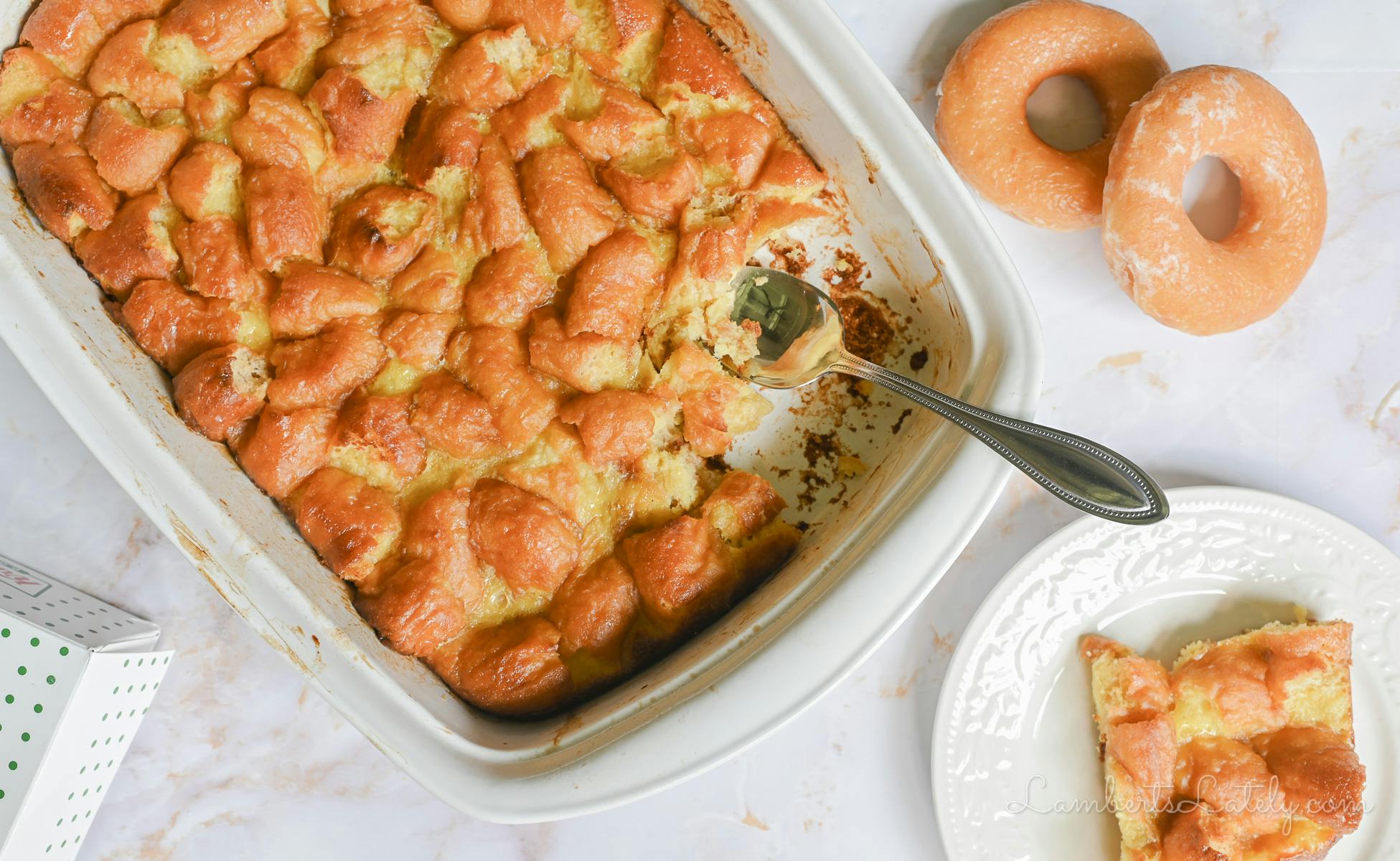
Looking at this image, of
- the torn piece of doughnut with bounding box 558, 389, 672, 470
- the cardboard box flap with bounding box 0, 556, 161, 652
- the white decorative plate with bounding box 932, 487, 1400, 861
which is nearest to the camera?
the torn piece of doughnut with bounding box 558, 389, 672, 470

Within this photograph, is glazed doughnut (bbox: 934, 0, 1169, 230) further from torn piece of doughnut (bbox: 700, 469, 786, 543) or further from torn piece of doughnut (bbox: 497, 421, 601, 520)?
torn piece of doughnut (bbox: 497, 421, 601, 520)

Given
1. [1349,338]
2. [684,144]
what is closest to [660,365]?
[684,144]

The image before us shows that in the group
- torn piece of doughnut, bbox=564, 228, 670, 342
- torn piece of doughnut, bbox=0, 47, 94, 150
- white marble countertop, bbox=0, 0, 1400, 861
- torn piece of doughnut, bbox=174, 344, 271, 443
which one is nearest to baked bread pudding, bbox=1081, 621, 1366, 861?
white marble countertop, bbox=0, 0, 1400, 861

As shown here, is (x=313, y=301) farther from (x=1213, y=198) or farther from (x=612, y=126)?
(x=1213, y=198)

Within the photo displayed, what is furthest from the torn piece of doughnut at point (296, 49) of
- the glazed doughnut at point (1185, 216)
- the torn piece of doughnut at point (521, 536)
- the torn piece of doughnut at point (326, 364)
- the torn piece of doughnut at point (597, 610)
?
the glazed doughnut at point (1185, 216)

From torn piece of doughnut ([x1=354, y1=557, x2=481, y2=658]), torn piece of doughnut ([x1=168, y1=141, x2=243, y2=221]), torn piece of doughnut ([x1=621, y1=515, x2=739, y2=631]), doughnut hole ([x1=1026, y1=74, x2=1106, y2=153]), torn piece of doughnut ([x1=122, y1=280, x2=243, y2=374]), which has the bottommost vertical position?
torn piece of doughnut ([x1=354, y1=557, x2=481, y2=658])

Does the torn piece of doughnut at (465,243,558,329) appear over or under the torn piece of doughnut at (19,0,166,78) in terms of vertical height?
under

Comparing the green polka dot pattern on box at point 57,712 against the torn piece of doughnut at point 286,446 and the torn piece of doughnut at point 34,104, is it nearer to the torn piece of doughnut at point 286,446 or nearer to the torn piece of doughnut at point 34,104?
the torn piece of doughnut at point 286,446
